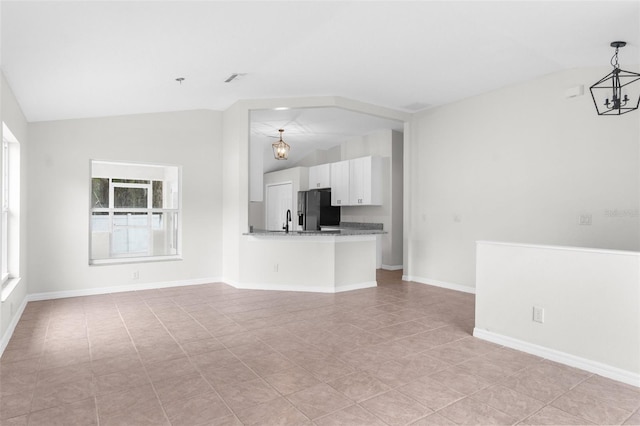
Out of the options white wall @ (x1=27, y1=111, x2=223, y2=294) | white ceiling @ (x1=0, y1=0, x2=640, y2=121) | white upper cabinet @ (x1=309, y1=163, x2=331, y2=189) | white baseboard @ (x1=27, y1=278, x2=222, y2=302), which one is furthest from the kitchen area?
white ceiling @ (x1=0, y1=0, x2=640, y2=121)

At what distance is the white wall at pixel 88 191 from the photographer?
4.96 metres

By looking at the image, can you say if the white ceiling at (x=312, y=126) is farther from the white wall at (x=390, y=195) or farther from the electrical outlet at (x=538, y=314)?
the electrical outlet at (x=538, y=314)

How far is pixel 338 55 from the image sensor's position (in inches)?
158

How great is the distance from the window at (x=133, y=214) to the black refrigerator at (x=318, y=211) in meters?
3.00

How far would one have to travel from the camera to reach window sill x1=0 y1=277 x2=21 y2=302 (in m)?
3.45

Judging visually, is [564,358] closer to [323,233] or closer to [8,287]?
[323,233]

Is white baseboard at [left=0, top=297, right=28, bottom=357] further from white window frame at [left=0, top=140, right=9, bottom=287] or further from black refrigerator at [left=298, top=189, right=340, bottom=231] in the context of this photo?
black refrigerator at [left=298, top=189, right=340, bottom=231]

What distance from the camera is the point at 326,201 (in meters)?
8.65

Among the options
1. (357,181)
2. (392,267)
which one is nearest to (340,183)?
(357,181)

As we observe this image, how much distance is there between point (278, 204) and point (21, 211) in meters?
6.84

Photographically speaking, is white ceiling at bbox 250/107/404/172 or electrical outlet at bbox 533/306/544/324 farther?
white ceiling at bbox 250/107/404/172

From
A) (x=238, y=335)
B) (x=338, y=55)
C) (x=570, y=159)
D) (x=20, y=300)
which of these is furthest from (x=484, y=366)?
(x=20, y=300)

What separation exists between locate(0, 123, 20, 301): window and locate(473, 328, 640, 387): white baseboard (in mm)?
4716

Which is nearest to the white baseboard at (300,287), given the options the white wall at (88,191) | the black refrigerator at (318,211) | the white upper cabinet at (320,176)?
the white wall at (88,191)
